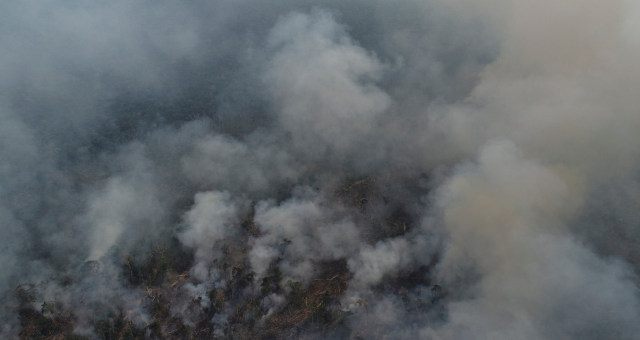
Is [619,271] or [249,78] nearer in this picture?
[619,271]

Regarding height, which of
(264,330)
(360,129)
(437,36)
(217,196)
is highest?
(437,36)

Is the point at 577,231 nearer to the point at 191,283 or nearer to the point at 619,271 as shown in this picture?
the point at 619,271

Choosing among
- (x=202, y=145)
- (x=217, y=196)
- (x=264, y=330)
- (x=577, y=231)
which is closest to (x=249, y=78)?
(x=202, y=145)

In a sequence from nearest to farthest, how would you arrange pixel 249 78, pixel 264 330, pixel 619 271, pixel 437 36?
pixel 264 330 → pixel 619 271 → pixel 249 78 → pixel 437 36

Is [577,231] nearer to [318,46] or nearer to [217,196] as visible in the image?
[217,196]

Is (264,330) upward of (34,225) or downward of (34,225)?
downward

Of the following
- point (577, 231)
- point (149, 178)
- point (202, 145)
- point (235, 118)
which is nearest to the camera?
point (577, 231)
